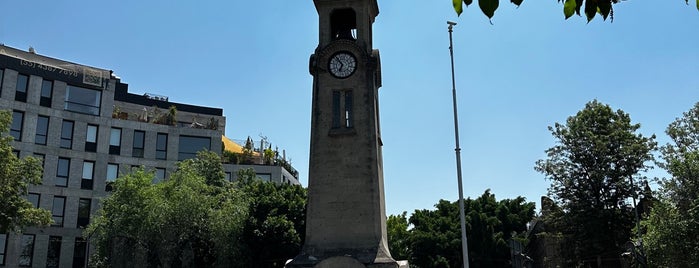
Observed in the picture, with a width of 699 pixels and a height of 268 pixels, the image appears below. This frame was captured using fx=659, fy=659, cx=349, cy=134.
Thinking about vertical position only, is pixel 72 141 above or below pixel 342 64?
above

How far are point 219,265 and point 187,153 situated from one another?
17.5 meters

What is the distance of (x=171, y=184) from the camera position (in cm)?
3497

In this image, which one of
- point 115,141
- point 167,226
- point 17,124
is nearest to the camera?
point 167,226

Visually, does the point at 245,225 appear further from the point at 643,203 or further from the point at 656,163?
the point at 643,203

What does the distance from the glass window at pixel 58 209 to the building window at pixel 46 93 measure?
638cm

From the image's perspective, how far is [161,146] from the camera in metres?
48.8

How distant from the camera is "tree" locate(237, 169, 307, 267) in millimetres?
34875

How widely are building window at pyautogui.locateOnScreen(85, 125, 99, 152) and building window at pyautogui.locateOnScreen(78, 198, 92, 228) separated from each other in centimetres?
357

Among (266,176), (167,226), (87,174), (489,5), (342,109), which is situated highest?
(266,176)

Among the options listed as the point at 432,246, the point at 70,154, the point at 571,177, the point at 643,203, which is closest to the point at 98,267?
the point at 70,154

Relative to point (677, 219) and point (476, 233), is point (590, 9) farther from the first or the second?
point (476, 233)

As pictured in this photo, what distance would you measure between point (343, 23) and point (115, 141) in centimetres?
2434

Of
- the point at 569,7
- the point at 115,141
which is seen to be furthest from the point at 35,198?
the point at 569,7

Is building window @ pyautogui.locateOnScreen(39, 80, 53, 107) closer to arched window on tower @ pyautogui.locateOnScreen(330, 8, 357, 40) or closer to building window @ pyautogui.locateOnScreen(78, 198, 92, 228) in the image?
building window @ pyautogui.locateOnScreen(78, 198, 92, 228)
